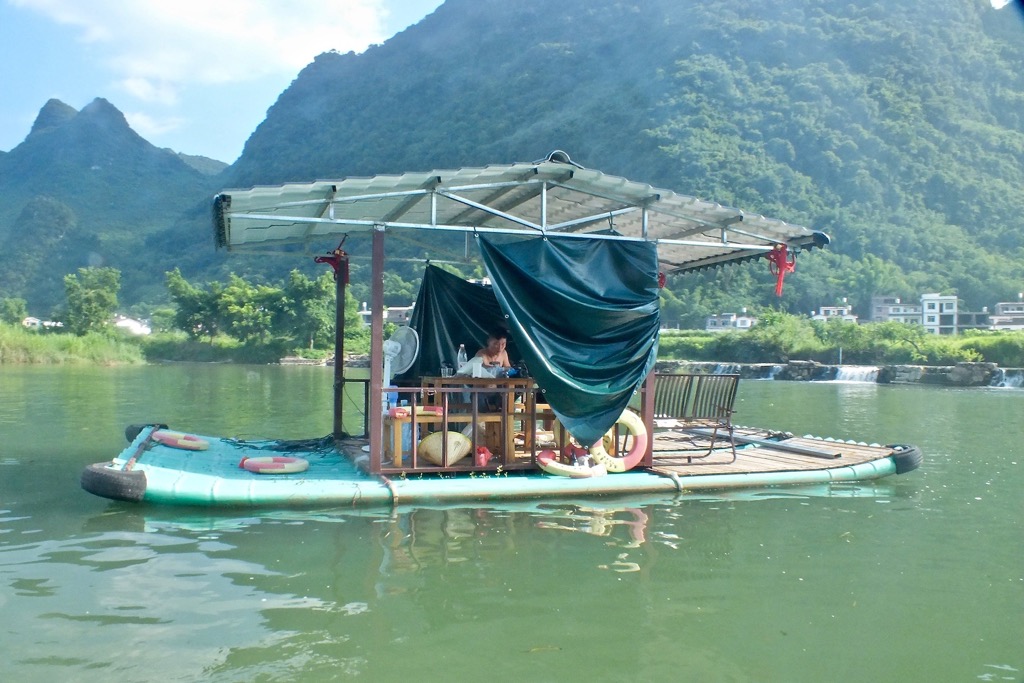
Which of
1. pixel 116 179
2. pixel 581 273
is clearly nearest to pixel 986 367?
pixel 581 273

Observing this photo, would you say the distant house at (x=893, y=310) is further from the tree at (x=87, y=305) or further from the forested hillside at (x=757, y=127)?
the tree at (x=87, y=305)

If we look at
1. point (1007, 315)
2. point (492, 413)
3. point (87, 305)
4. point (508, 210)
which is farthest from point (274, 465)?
point (1007, 315)

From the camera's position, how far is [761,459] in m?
10.3

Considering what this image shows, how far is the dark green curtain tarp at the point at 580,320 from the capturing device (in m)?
8.53

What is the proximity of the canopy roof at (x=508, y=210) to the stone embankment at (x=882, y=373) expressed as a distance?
88.1ft

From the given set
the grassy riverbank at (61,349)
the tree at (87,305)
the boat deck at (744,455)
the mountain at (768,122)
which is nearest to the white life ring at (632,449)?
the boat deck at (744,455)

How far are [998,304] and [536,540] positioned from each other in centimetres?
7892

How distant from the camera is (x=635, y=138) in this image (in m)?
99.3

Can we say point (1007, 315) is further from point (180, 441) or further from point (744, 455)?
point (180, 441)

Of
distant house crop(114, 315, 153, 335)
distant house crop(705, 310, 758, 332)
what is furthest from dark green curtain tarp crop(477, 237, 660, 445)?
distant house crop(705, 310, 758, 332)

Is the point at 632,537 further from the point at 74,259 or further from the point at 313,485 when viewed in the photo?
the point at 74,259

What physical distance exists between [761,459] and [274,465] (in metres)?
5.51

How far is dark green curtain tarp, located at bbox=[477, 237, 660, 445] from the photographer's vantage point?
8.53 m

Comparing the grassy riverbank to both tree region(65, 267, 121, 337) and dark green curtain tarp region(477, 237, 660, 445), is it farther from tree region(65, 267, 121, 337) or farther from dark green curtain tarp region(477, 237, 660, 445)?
dark green curtain tarp region(477, 237, 660, 445)
